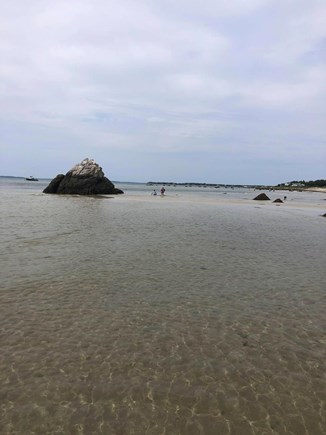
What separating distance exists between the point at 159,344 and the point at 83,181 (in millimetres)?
71426

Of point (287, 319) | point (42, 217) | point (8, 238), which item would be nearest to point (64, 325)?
point (287, 319)

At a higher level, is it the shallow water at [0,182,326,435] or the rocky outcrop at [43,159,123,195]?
the rocky outcrop at [43,159,123,195]

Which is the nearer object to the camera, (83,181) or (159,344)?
(159,344)

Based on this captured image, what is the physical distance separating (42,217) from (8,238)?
1188 centimetres

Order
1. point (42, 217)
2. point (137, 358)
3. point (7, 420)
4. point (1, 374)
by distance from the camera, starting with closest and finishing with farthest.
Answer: point (7, 420) < point (1, 374) < point (137, 358) < point (42, 217)

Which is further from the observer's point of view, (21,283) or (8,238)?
(8,238)

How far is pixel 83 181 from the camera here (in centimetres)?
7731

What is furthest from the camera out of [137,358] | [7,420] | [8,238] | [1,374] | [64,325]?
[8,238]

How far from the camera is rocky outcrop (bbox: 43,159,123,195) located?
77375 millimetres

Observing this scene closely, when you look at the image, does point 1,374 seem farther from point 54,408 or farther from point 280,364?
point 280,364

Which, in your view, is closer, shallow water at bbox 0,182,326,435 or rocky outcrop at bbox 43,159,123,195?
shallow water at bbox 0,182,326,435

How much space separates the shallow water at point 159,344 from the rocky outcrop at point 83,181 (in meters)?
60.3

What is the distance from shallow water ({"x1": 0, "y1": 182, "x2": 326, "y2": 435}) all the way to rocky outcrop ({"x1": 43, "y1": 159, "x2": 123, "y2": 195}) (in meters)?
60.3

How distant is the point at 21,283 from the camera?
1300 cm
